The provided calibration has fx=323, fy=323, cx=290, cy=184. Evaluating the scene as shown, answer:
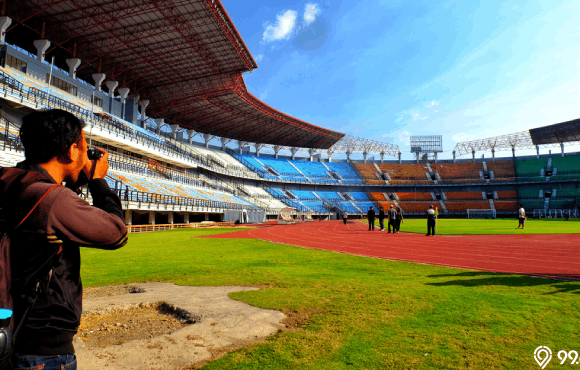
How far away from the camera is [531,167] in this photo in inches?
2788

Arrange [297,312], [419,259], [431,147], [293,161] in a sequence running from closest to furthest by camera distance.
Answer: [297,312] → [419,259] → [293,161] → [431,147]

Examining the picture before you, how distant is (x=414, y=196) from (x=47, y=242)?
78182mm

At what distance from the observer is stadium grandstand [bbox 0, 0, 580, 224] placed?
96.2 ft

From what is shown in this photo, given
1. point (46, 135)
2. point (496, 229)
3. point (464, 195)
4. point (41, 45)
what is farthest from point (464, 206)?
point (46, 135)

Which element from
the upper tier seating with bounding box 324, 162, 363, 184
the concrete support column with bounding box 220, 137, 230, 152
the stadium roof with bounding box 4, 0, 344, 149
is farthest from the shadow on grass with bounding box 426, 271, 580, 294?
the upper tier seating with bounding box 324, 162, 363, 184

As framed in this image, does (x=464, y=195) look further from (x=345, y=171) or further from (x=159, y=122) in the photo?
(x=159, y=122)

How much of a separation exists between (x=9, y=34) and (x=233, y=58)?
2186cm

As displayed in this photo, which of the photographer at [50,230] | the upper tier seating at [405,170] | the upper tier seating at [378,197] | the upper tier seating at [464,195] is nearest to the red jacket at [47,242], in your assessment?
the photographer at [50,230]

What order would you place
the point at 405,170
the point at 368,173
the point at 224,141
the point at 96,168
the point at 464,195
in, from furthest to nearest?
the point at 405,170
the point at 368,173
the point at 464,195
the point at 224,141
the point at 96,168

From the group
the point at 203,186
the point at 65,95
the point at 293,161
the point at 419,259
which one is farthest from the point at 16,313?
the point at 293,161

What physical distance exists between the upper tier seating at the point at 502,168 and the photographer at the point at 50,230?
84.8m

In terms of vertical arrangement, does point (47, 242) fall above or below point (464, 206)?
below

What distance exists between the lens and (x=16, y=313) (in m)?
1.50

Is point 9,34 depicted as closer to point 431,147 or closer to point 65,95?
point 65,95
